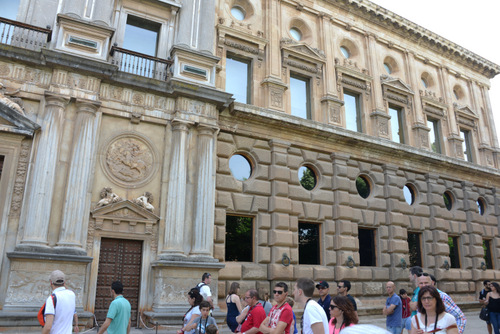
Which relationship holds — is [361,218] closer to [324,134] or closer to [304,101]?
[324,134]

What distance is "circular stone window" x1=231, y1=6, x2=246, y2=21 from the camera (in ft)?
60.0

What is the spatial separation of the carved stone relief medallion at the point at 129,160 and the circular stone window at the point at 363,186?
1009 centimetres

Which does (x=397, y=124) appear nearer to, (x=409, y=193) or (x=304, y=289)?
(x=409, y=193)

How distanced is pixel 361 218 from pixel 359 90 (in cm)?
710

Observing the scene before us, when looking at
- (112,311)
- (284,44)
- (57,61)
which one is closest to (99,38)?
(57,61)

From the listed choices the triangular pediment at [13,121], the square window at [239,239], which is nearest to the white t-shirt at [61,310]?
the triangular pediment at [13,121]

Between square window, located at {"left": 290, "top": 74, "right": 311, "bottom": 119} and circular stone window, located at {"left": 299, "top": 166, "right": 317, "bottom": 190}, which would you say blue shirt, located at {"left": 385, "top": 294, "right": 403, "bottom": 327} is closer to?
circular stone window, located at {"left": 299, "top": 166, "right": 317, "bottom": 190}

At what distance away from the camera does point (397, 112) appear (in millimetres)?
22609

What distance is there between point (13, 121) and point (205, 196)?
6.52m

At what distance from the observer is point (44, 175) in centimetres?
1179

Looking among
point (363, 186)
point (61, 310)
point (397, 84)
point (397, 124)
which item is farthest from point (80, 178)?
point (397, 84)

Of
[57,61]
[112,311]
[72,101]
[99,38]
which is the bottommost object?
[112,311]

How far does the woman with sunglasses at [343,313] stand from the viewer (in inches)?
183

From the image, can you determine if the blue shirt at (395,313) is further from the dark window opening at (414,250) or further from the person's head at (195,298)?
the dark window opening at (414,250)
